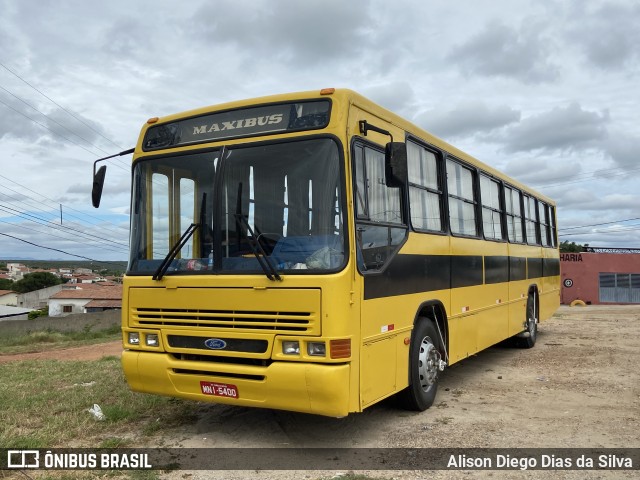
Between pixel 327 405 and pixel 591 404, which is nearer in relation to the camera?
pixel 327 405

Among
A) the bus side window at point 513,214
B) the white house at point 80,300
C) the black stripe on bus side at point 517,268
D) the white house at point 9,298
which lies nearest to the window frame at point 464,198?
the bus side window at point 513,214

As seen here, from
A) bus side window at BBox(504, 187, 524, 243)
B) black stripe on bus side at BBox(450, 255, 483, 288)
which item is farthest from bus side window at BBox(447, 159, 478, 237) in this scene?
bus side window at BBox(504, 187, 524, 243)

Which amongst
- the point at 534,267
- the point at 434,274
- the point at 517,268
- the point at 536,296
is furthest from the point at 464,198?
the point at 536,296

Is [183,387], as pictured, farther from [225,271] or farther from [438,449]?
[438,449]

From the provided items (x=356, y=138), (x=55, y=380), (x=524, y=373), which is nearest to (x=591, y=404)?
(x=524, y=373)

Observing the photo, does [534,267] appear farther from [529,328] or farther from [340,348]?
[340,348]

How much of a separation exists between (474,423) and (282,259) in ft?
9.18

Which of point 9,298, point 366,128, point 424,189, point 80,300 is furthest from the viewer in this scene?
point 9,298

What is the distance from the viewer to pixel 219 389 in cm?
516

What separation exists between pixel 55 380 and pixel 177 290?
178 inches

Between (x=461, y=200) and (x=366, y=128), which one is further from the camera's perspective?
(x=461, y=200)

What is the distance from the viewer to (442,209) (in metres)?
7.09

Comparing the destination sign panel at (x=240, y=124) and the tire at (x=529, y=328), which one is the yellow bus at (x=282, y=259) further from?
the tire at (x=529, y=328)

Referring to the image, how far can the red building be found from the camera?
3331 centimetres
